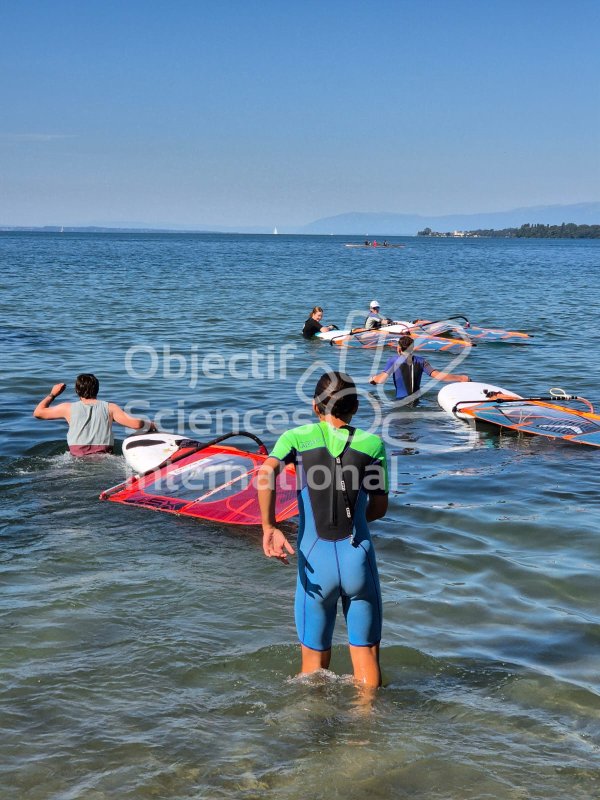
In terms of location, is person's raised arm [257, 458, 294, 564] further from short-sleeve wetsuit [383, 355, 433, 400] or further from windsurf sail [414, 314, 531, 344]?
windsurf sail [414, 314, 531, 344]

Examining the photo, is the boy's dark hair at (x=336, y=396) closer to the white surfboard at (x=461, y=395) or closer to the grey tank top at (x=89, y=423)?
the grey tank top at (x=89, y=423)

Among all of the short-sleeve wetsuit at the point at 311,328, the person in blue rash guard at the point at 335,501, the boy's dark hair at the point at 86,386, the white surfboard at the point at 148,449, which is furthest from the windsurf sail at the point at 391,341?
the person in blue rash guard at the point at 335,501

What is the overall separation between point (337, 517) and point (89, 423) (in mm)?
6330

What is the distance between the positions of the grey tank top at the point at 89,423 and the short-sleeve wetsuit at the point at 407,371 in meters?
5.72

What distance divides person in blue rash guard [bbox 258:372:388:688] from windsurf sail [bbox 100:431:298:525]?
3308 millimetres

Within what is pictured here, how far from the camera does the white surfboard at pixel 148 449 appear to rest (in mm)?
10453

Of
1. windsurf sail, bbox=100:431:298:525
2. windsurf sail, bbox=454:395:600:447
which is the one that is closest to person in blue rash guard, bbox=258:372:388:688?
windsurf sail, bbox=100:431:298:525

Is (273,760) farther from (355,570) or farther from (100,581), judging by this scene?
(100,581)

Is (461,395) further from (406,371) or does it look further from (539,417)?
(539,417)

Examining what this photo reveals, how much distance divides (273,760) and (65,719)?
144 cm

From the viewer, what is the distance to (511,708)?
5668 mm

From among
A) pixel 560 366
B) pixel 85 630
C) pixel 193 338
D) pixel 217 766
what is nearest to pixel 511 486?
pixel 85 630

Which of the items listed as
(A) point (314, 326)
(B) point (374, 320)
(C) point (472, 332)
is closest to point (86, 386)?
(B) point (374, 320)

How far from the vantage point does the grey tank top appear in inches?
422
